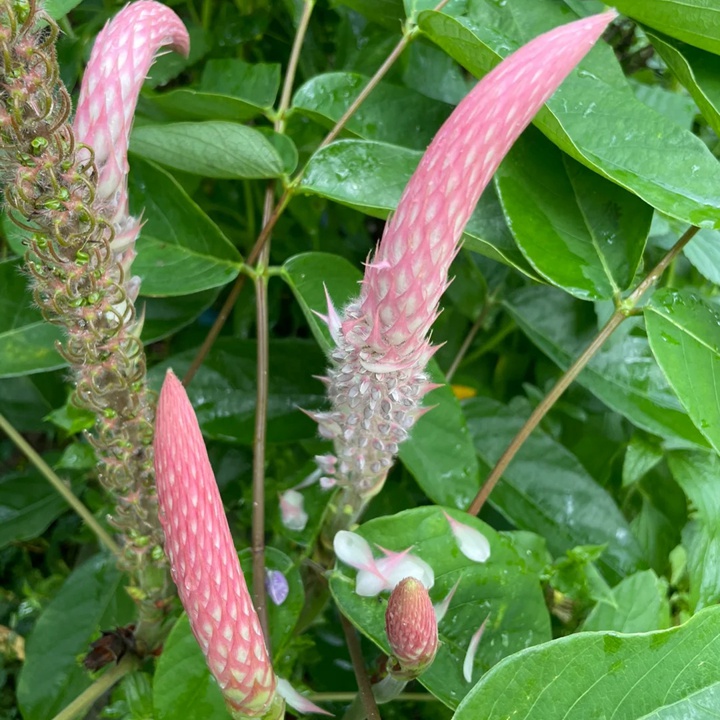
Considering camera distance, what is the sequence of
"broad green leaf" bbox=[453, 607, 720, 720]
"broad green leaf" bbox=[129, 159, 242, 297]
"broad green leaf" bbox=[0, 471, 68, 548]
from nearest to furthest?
1. "broad green leaf" bbox=[453, 607, 720, 720]
2. "broad green leaf" bbox=[129, 159, 242, 297]
3. "broad green leaf" bbox=[0, 471, 68, 548]

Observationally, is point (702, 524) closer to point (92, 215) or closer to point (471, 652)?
point (471, 652)

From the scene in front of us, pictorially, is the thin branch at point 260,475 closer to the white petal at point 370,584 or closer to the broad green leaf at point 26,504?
the white petal at point 370,584

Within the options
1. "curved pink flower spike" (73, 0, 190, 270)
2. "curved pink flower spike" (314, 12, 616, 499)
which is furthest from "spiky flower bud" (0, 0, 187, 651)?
"curved pink flower spike" (314, 12, 616, 499)

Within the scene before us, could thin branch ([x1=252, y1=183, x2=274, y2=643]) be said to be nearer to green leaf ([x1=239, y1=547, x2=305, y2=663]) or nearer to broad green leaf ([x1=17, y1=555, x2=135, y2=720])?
green leaf ([x1=239, y1=547, x2=305, y2=663])

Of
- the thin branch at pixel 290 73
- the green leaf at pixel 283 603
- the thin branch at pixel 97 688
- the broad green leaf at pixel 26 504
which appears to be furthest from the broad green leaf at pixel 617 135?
the broad green leaf at pixel 26 504

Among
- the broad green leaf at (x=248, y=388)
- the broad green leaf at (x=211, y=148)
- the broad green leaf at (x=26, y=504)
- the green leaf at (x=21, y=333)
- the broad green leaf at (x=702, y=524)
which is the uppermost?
the broad green leaf at (x=211, y=148)

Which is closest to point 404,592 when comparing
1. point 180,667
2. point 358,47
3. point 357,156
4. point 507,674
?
point 507,674
